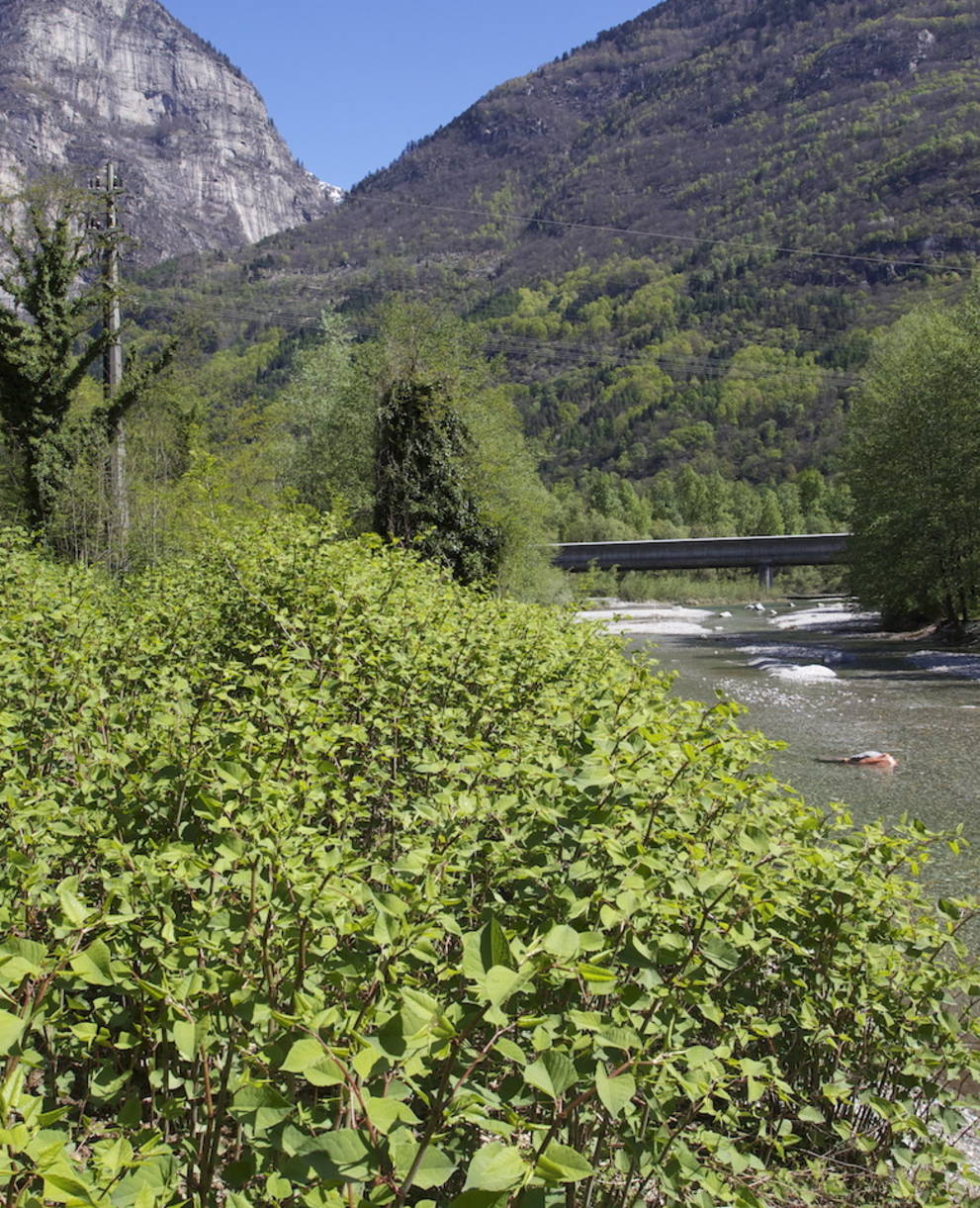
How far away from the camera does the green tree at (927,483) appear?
28516 millimetres

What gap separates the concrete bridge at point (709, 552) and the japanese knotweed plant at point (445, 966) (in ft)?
202

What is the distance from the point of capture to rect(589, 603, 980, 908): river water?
31.6 feet

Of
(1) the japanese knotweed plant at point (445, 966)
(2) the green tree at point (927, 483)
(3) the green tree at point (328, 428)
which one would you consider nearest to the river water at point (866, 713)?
(1) the japanese knotweed plant at point (445, 966)

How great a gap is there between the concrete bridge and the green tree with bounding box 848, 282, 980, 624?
32.4 metres

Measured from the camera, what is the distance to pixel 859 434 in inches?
1484

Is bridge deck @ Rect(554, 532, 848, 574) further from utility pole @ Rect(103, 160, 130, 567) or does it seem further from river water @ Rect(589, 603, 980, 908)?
utility pole @ Rect(103, 160, 130, 567)

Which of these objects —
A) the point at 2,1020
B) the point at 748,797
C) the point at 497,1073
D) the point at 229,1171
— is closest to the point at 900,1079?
A: the point at 748,797

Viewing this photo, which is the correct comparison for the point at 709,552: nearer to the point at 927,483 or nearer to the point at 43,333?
the point at 927,483

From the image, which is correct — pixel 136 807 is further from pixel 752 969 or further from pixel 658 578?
pixel 658 578

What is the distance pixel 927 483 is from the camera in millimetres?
29172

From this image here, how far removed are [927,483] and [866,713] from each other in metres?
15.9

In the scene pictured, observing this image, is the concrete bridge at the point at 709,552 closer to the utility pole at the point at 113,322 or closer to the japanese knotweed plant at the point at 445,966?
the utility pole at the point at 113,322

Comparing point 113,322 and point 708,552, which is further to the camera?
point 708,552

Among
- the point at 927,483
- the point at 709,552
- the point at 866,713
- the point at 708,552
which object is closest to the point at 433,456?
the point at 866,713
